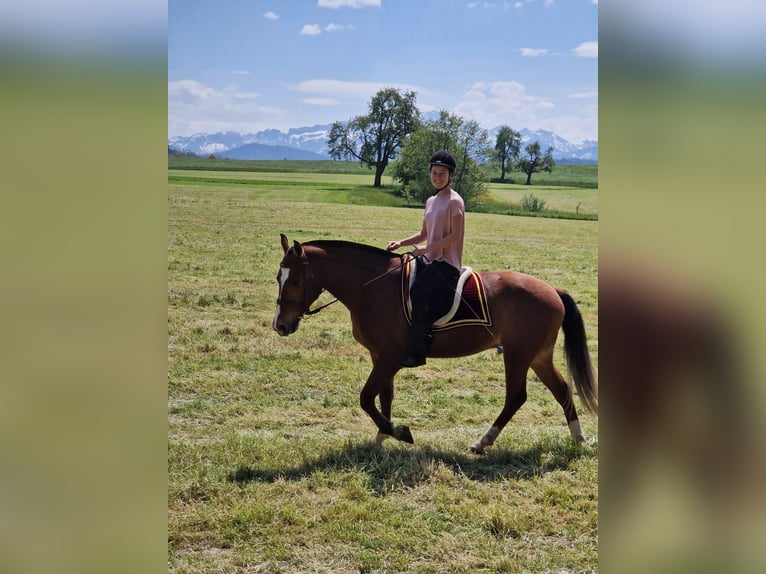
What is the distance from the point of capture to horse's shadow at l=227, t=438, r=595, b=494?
4.70 m

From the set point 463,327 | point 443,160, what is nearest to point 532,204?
point 463,327

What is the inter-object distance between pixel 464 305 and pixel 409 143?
35.6 metres

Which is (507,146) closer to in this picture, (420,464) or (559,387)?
(559,387)

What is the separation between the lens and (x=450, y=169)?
497 cm

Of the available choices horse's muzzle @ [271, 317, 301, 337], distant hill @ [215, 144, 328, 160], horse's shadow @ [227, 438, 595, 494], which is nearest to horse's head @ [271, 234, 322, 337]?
horse's muzzle @ [271, 317, 301, 337]

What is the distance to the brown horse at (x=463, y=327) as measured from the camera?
514cm

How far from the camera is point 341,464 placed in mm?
4914

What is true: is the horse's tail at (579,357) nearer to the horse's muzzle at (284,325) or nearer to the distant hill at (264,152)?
the horse's muzzle at (284,325)

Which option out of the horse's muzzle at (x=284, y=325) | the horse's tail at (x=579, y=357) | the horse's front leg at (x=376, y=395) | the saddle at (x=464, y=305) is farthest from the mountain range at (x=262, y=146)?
the horse's muzzle at (x=284, y=325)

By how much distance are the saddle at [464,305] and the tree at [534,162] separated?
52248 millimetres
